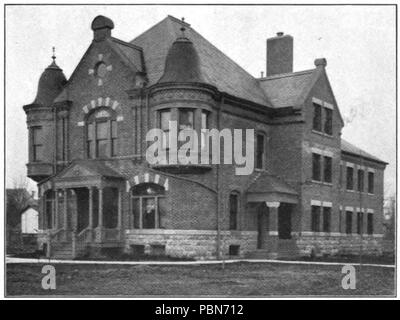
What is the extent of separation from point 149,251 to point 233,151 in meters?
5.85

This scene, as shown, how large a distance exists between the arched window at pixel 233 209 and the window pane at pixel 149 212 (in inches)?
153

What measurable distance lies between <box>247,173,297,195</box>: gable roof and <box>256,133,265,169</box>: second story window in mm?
538

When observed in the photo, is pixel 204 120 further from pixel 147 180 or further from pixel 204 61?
pixel 204 61

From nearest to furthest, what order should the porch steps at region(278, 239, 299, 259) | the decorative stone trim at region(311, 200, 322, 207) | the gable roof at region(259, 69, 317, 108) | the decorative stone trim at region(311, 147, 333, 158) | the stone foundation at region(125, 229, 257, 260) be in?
the stone foundation at region(125, 229, 257, 260) < the porch steps at region(278, 239, 299, 259) < the gable roof at region(259, 69, 317, 108) < the decorative stone trim at region(311, 200, 322, 207) < the decorative stone trim at region(311, 147, 333, 158)

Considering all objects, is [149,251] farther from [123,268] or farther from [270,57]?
[270,57]

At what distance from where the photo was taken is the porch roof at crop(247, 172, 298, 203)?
3039 centimetres

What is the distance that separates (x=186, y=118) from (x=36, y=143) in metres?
8.66

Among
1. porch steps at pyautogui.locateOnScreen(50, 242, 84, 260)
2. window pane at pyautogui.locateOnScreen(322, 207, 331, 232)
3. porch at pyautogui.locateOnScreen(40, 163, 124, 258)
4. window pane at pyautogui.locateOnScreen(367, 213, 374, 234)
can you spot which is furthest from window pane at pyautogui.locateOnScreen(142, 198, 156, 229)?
window pane at pyautogui.locateOnScreen(367, 213, 374, 234)

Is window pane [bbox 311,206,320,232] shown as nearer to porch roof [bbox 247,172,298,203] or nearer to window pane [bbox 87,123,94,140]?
porch roof [bbox 247,172,298,203]

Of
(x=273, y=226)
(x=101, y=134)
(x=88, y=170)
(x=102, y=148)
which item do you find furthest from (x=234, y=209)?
(x=101, y=134)

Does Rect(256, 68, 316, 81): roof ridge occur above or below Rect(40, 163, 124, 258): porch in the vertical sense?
above

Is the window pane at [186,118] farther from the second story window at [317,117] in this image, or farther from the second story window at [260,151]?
the second story window at [317,117]

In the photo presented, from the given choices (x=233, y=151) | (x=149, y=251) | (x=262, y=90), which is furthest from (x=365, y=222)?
(x=149, y=251)

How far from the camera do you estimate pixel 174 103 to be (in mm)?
27406
